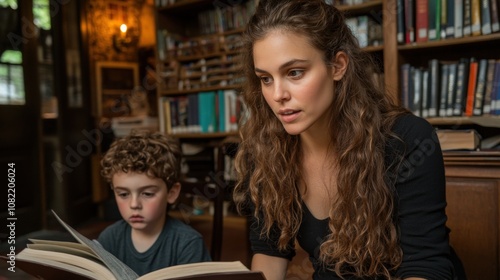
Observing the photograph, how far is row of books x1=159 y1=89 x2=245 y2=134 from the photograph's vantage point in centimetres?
314

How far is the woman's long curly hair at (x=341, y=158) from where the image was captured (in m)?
0.97

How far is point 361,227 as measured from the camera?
0.99 metres

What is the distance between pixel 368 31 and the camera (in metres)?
2.59

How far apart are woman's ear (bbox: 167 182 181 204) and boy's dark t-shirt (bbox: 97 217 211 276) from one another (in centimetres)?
6

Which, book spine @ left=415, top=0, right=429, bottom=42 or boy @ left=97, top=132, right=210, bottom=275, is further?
book spine @ left=415, top=0, right=429, bottom=42

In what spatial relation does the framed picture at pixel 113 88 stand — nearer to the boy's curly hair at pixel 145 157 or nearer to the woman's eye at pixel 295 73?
the boy's curly hair at pixel 145 157

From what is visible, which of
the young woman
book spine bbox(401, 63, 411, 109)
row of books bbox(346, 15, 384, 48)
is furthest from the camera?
row of books bbox(346, 15, 384, 48)

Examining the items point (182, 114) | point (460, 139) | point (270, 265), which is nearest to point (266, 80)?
point (270, 265)

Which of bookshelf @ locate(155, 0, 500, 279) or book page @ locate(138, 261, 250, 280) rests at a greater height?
bookshelf @ locate(155, 0, 500, 279)

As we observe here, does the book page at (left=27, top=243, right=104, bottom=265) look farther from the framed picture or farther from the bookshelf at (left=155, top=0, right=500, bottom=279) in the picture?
the framed picture

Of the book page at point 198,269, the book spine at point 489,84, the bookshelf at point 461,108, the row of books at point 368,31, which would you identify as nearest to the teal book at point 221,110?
the row of books at point 368,31

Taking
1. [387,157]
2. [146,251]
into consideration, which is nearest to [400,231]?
[387,157]

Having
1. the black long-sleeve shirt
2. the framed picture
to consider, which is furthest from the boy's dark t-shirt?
the framed picture

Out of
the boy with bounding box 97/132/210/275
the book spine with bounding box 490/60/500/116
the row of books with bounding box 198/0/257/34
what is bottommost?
the boy with bounding box 97/132/210/275
